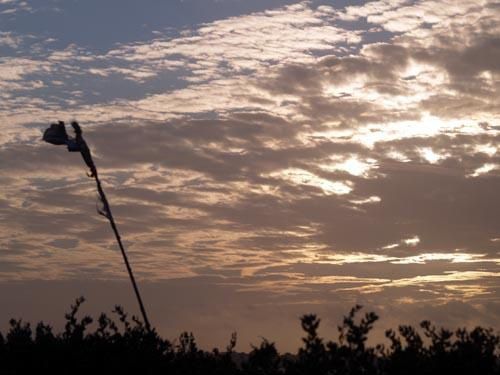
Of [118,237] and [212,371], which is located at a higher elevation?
[118,237]

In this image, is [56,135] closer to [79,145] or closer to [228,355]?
[79,145]

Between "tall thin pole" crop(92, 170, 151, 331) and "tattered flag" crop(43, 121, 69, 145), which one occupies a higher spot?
"tattered flag" crop(43, 121, 69, 145)

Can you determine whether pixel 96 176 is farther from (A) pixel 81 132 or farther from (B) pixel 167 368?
(B) pixel 167 368

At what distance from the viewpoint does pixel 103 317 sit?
18656mm

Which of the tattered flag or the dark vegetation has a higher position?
the tattered flag

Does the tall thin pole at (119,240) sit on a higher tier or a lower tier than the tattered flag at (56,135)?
lower

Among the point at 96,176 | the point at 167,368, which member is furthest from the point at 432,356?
the point at 96,176

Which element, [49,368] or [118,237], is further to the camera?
[118,237]

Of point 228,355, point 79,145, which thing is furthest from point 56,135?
point 228,355

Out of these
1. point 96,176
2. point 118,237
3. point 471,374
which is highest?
point 96,176

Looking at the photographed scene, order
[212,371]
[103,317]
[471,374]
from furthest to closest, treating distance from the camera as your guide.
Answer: [103,317] < [212,371] < [471,374]

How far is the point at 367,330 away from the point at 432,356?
1533 mm

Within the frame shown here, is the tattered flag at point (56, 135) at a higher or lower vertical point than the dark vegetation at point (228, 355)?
higher

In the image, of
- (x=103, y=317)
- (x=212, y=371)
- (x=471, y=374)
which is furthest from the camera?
(x=103, y=317)
